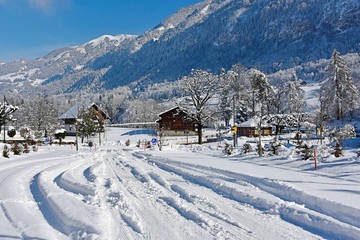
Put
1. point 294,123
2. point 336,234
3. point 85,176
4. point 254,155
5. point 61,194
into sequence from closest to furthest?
point 336,234
point 61,194
point 85,176
point 254,155
point 294,123

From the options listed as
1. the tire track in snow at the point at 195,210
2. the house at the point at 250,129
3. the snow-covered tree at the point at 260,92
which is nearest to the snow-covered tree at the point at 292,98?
the snow-covered tree at the point at 260,92

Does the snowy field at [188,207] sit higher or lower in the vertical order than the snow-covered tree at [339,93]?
lower

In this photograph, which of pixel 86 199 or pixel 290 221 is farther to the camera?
pixel 86 199

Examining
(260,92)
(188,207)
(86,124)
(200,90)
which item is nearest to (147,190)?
(188,207)

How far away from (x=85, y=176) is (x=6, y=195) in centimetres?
514

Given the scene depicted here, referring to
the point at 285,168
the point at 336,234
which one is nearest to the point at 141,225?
the point at 336,234

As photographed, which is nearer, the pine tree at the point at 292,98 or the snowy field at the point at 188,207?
the snowy field at the point at 188,207

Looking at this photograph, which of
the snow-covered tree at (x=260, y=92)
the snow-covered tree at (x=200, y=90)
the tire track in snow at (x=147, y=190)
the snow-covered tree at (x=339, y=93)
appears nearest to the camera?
the tire track in snow at (x=147, y=190)

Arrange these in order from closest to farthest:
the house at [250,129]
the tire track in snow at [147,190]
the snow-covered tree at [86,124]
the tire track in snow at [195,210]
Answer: the tire track in snow at [195,210], the tire track in snow at [147,190], the snow-covered tree at [86,124], the house at [250,129]

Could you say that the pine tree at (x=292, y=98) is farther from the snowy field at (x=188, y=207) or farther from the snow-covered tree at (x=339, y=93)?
the snowy field at (x=188, y=207)

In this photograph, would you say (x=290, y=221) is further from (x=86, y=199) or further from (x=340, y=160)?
(x=340, y=160)

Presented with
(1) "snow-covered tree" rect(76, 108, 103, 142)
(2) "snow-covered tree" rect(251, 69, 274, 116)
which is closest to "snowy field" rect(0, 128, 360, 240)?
(1) "snow-covered tree" rect(76, 108, 103, 142)

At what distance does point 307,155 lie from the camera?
71.8 ft

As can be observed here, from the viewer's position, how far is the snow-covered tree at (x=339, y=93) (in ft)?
192
